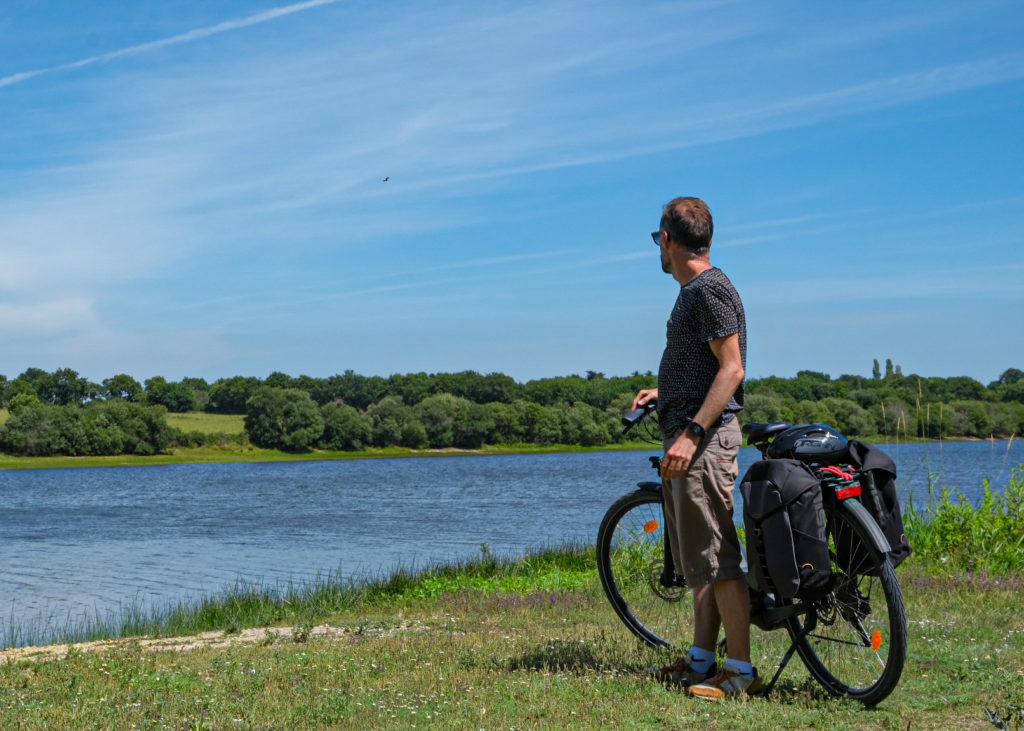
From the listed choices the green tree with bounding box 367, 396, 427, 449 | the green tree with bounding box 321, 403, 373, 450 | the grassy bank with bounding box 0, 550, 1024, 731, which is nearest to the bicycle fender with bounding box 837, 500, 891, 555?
the grassy bank with bounding box 0, 550, 1024, 731

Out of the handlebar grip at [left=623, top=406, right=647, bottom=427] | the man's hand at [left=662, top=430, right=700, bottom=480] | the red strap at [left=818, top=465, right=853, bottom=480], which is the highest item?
the handlebar grip at [left=623, top=406, right=647, bottom=427]

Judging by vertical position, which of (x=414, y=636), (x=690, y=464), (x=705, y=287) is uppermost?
(x=705, y=287)

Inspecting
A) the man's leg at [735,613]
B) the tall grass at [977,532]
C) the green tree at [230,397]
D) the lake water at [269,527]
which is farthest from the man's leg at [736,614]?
the green tree at [230,397]

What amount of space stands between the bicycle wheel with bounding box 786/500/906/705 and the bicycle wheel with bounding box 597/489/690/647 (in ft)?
3.35

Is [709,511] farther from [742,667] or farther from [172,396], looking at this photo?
[172,396]

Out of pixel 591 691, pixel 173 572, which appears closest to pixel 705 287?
pixel 591 691

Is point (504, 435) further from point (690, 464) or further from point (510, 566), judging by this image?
point (690, 464)

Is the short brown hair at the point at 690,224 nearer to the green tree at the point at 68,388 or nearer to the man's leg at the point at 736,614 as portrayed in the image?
the man's leg at the point at 736,614

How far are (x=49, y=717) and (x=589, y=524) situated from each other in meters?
19.7

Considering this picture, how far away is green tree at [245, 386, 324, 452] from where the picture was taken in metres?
95.5

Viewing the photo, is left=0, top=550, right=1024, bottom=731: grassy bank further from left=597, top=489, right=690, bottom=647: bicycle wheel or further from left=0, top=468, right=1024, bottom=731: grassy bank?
left=597, top=489, right=690, bottom=647: bicycle wheel

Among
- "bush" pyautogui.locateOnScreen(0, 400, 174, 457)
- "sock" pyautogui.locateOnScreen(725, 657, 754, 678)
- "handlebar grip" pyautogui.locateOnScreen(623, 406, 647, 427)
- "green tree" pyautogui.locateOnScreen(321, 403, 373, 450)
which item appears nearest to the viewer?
"sock" pyautogui.locateOnScreen(725, 657, 754, 678)

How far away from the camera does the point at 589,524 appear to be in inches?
926

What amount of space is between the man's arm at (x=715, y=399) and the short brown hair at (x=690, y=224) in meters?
0.52
